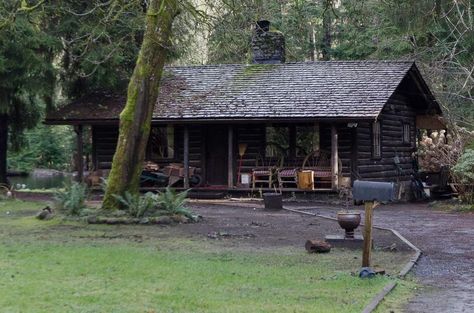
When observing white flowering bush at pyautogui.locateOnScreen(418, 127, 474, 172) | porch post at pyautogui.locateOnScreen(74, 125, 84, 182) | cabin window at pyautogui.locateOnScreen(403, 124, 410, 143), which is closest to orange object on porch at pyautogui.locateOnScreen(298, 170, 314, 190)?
white flowering bush at pyautogui.locateOnScreen(418, 127, 474, 172)

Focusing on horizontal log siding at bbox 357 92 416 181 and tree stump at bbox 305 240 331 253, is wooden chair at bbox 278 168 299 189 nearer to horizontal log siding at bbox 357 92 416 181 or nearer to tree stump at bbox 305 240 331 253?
horizontal log siding at bbox 357 92 416 181

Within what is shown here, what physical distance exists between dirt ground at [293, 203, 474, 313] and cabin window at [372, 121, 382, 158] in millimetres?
3736

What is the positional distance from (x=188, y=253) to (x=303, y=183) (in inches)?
519

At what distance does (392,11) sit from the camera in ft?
57.9

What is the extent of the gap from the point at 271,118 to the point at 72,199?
877 cm

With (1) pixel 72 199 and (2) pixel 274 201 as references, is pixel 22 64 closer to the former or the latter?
(1) pixel 72 199

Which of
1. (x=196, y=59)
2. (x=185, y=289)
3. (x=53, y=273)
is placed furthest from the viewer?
(x=196, y=59)

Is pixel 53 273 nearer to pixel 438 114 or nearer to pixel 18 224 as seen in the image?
pixel 18 224

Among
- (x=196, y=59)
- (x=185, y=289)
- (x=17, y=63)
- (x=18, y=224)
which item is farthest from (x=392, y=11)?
(x=196, y=59)

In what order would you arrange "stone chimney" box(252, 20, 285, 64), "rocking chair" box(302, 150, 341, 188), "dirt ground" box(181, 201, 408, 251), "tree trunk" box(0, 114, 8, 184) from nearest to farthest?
"dirt ground" box(181, 201, 408, 251), "rocking chair" box(302, 150, 341, 188), "tree trunk" box(0, 114, 8, 184), "stone chimney" box(252, 20, 285, 64)

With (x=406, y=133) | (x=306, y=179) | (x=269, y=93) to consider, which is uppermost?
(x=269, y=93)

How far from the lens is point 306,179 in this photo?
24.6 metres

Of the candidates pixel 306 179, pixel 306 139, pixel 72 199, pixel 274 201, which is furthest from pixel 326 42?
pixel 72 199

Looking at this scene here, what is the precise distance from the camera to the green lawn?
7.70m
